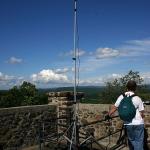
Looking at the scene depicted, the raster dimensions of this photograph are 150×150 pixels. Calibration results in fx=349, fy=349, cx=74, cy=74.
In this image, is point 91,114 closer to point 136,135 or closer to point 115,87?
point 136,135

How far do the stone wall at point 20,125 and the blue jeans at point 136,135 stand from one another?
120 inches

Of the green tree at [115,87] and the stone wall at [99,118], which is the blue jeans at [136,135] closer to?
the stone wall at [99,118]

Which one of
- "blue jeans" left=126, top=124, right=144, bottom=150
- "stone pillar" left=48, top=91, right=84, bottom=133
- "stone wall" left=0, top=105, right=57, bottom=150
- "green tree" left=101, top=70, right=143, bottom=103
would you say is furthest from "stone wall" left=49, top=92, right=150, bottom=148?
"green tree" left=101, top=70, right=143, bottom=103

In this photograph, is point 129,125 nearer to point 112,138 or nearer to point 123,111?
point 123,111

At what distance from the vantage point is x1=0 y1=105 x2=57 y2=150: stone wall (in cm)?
948

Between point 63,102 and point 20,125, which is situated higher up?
point 63,102

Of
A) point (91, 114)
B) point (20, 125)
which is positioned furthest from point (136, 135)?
point (91, 114)

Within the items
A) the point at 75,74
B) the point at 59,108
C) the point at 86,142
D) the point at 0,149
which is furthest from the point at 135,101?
the point at 59,108

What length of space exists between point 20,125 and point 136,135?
4.51 m

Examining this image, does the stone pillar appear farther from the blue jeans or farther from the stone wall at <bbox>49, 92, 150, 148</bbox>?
the blue jeans

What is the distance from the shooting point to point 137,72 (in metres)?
26.9

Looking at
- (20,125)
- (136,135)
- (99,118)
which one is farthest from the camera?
(99,118)

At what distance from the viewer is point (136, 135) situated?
6434 mm

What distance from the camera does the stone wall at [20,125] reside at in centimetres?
948
